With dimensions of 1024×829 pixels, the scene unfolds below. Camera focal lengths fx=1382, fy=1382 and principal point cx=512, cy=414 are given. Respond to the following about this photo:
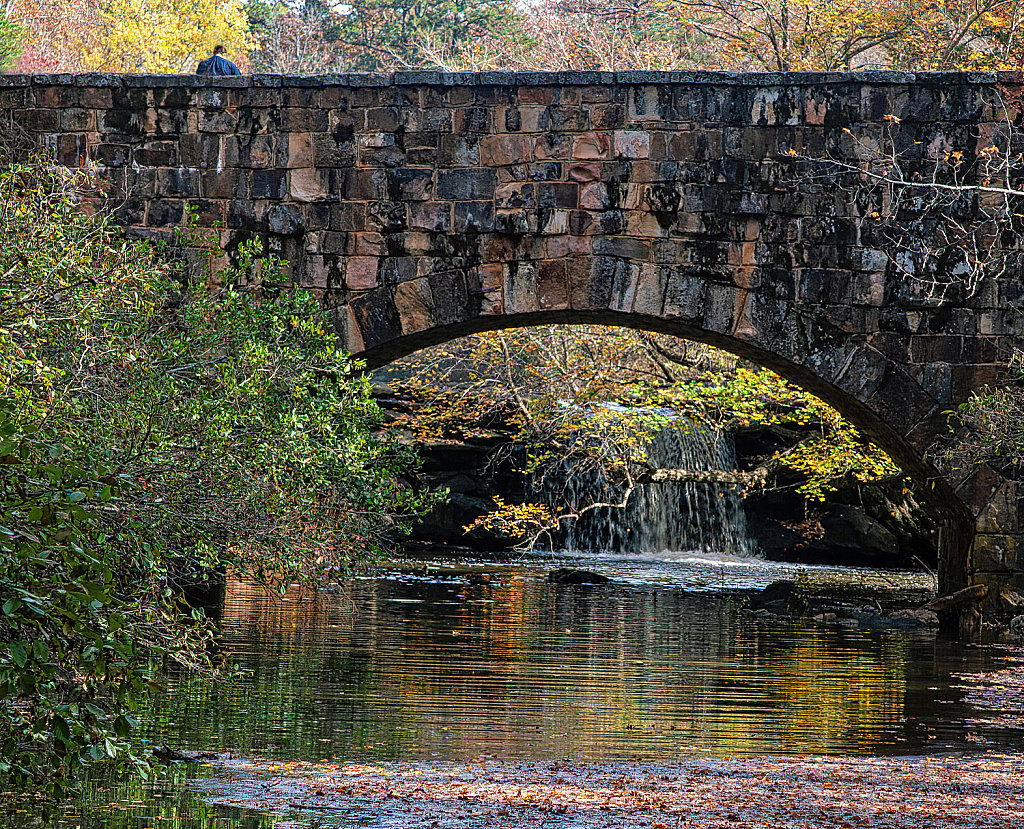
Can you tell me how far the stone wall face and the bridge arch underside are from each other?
15 mm

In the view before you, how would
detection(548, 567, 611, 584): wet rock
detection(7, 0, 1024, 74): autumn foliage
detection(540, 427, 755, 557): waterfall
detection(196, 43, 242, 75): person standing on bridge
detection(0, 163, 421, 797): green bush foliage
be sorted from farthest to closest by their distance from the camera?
detection(540, 427, 755, 557): waterfall
detection(7, 0, 1024, 74): autumn foliage
detection(548, 567, 611, 584): wet rock
detection(196, 43, 242, 75): person standing on bridge
detection(0, 163, 421, 797): green bush foliage

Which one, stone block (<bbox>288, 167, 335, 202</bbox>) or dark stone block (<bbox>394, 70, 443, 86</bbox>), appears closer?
dark stone block (<bbox>394, 70, 443, 86</bbox>)

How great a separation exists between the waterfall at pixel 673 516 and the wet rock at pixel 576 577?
3924 millimetres

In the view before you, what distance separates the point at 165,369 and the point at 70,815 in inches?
124

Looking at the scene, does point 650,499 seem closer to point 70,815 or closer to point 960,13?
point 960,13

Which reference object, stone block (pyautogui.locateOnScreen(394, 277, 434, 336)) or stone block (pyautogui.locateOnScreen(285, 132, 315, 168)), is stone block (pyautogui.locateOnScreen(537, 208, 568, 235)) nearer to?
stone block (pyautogui.locateOnScreen(394, 277, 434, 336))

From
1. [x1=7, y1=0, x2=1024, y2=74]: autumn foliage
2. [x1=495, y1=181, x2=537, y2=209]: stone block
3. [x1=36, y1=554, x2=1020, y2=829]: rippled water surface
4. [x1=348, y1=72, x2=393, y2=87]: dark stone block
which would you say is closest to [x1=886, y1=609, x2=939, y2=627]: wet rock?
[x1=36, y1=554, x2=1020, y2=829]: rippled water surface

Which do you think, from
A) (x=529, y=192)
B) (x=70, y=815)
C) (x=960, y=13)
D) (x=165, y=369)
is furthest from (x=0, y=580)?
(x=960, y=13)

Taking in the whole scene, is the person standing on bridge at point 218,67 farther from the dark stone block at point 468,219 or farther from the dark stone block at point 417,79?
the dark stone block at point 468,219

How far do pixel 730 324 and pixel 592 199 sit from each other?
4.28ft

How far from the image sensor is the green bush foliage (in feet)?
9.62

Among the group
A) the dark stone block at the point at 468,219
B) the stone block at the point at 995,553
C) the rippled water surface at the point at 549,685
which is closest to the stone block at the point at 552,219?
the dark stone block at the point at 468,219

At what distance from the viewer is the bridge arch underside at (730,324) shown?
969cm

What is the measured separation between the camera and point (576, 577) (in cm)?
1498
